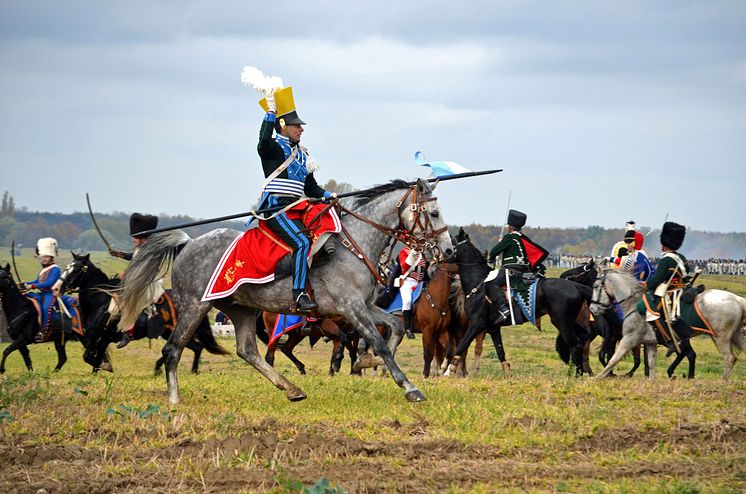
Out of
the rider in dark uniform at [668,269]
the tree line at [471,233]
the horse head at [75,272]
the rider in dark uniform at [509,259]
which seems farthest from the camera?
the tree line at [471,233]

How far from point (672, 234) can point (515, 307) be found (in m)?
3.00

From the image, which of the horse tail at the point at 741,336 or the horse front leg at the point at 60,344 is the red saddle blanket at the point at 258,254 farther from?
the horse front leg at the point at 60,344

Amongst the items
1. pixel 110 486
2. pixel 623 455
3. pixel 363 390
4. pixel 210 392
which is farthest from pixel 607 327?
pixel 110 486

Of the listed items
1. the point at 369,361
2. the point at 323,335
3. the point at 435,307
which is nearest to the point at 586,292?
the point at 435,307

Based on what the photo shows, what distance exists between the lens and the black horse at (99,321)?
17.4 metres

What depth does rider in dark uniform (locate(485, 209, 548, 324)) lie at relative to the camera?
54.9ft

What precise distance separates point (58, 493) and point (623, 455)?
459 cm

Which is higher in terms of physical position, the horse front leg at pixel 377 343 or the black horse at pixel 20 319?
the horse front leg at pixel 377 343

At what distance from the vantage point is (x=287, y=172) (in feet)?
36.7

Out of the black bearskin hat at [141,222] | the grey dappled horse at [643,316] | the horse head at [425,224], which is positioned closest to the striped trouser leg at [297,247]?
the horse head at [425,224]

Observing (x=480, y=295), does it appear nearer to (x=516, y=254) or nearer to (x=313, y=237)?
(x=516, y=254)

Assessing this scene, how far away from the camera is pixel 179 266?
11.8m

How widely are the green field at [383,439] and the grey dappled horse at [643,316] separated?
3352 mm

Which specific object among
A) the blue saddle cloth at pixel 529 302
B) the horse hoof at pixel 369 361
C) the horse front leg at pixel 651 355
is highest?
the blue saddle cloth at pixel 529 302
